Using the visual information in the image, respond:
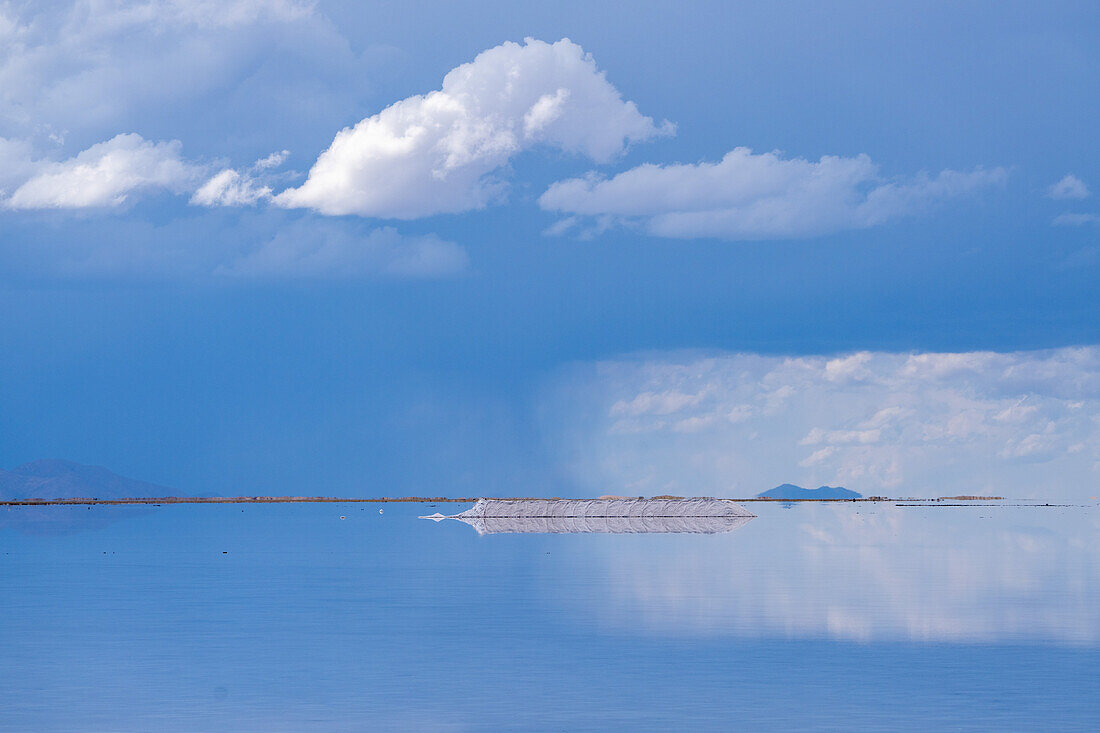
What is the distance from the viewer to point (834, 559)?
3423 inches

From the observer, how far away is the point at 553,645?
1695 inches

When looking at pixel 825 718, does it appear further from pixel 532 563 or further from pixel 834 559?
pixel 834 559

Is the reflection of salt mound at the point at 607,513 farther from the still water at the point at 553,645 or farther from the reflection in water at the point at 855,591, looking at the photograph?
the still water at the point at 553,645

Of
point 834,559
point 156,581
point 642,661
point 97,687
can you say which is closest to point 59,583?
point 156,581

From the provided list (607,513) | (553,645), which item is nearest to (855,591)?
(553,645)

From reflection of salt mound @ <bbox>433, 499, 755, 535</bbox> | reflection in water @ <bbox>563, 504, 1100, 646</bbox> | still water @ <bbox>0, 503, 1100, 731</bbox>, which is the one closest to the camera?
still water @ <bbox>0, 503, 1100, 731</bbox>

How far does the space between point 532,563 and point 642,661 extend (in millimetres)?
43650

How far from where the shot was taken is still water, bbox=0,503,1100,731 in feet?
104

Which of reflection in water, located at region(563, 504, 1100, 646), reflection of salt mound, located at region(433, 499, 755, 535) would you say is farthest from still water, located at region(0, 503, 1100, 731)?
reflection of salt mound, located at region(433, 499, 755, 535)

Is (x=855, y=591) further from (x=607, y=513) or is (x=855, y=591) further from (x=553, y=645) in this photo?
(x=607, y=513)

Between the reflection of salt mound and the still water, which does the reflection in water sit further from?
the reflection of salt mound

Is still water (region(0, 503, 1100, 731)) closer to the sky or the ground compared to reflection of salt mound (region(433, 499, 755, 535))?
closer to the ground

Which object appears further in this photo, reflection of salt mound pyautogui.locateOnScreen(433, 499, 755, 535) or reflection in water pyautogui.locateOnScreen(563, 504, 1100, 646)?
reflection of salt mound pyautogui.locateOnScreen(433, 499, 755, 535)

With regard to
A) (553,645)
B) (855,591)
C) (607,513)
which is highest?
(607,513)
